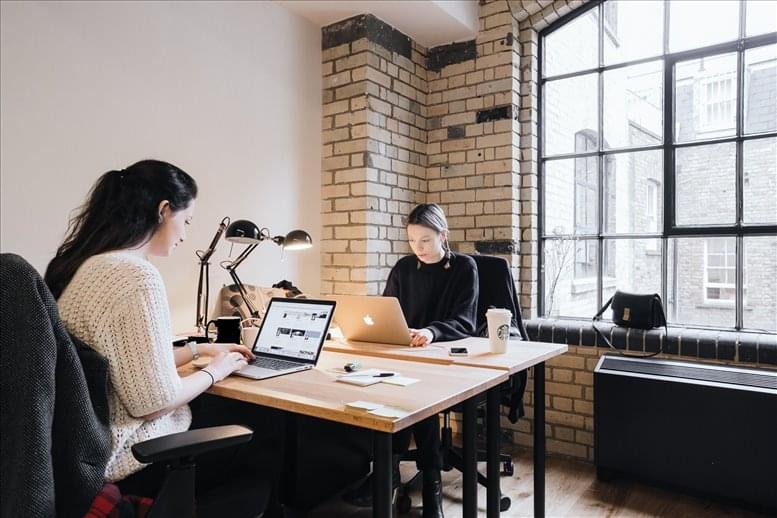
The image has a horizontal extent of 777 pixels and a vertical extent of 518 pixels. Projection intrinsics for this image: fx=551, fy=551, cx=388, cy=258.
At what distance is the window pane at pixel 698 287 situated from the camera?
2.84 meters

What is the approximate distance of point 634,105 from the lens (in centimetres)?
314

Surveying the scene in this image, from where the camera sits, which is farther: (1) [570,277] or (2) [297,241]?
(1) [570,277]

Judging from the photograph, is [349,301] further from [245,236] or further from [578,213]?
[578,213]

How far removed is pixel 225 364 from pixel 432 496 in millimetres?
1211

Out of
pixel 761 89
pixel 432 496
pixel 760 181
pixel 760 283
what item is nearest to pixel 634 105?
pixel 761 89

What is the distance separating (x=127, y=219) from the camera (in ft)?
4.64

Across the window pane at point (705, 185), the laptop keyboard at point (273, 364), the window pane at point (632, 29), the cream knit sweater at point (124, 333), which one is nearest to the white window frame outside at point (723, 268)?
the window pane at point (705, 185)

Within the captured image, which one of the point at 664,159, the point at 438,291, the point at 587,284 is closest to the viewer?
the point at 438,291

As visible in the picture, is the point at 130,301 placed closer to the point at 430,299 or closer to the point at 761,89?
the point at 430,299

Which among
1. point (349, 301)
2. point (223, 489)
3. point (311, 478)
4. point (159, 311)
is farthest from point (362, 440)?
point (159, 311)

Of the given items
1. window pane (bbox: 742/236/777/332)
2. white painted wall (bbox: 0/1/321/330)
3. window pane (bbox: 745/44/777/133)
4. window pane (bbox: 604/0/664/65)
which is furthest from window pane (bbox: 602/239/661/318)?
white painted wall (bbox: 0/1/321/330)

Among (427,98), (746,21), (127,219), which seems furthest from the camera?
(427,98)

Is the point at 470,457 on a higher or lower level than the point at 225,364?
lower

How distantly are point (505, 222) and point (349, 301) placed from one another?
1492mm
